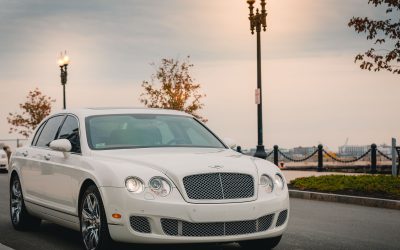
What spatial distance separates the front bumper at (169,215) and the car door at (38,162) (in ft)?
7.65

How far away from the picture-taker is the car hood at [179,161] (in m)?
7.30

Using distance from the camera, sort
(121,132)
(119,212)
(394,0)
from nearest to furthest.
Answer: (119,212) → (121,132) → (394,0)

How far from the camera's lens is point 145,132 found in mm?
8828

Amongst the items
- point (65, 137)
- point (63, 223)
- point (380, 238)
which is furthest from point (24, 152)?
point (380, 238)

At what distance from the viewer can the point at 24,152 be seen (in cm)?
1052

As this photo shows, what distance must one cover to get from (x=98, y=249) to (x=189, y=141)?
212 cm

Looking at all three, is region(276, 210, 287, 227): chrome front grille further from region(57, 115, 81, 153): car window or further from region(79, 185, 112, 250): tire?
region(57, 115, 81, 153): car window

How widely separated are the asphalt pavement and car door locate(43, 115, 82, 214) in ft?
1.86

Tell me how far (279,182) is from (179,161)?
116 cm

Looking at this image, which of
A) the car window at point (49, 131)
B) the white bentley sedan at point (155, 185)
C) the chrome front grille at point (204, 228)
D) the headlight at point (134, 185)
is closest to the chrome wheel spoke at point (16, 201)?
the car window at point (49, 131)

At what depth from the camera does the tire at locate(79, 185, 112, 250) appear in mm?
7406

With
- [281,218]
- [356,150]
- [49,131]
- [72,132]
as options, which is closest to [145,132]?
[72,132]

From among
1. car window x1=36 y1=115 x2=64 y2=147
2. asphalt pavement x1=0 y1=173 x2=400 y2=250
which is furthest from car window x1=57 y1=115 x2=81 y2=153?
asphalt pavement x1=0 y1=173 x2=400 y2=250

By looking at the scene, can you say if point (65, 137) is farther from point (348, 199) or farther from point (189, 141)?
point (348, 199)
